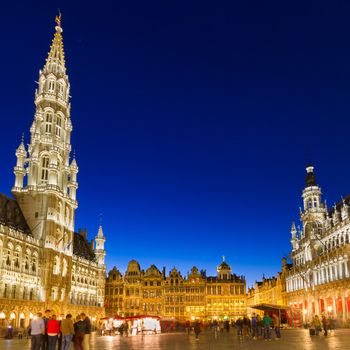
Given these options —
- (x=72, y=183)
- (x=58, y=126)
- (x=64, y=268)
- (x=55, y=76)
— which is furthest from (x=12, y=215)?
(x=55, y=76)

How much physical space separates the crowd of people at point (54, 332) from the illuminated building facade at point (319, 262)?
171 feet

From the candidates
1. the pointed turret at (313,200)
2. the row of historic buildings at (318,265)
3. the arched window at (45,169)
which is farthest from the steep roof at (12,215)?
the pointed turret at (313,200)

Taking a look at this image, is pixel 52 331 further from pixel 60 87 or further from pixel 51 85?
pixel 60 87

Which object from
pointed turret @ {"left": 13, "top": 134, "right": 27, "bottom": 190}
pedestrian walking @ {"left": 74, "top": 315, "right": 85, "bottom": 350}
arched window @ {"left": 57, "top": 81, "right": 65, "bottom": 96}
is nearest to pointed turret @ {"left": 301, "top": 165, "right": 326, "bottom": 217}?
arched window @ {"left": 57, "top": 81, "right": 65, "bottom": 96}

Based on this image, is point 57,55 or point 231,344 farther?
point 57,55

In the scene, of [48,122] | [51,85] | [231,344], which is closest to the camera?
[231,344]

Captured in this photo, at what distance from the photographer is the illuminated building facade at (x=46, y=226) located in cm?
6197

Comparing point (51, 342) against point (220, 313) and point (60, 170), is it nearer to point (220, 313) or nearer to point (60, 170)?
point (60, 170)

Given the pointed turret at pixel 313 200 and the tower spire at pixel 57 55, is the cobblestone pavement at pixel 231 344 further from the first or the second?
the tower spire at pixel 57 55

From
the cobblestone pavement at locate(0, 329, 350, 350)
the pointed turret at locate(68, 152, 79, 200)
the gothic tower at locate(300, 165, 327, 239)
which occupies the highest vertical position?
the pointed turret at locate(68, 152, 79, 200)

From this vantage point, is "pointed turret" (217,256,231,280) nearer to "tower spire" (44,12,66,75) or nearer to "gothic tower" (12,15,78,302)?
"gothic tower" (12,15,78,302)

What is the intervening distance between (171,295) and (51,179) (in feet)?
188

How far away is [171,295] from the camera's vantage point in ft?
387

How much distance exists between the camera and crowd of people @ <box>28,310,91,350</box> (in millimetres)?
17484
